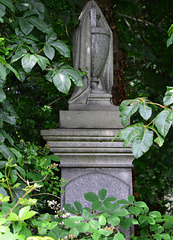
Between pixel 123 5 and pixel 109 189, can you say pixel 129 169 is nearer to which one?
pixel 109 189

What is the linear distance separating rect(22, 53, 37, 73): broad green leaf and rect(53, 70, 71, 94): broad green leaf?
211 millimetres

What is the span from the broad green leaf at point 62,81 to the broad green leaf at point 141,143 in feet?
2.12

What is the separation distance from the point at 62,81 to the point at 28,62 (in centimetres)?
27

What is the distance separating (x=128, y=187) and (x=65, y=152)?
601 mm

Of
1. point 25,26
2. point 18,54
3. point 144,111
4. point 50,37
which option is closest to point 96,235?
point 144,111

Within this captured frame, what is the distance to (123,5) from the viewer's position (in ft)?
15.1

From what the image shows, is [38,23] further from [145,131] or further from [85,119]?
[145,131]

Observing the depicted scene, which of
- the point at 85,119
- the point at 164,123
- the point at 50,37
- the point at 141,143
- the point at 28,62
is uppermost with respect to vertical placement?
the point at 50,37

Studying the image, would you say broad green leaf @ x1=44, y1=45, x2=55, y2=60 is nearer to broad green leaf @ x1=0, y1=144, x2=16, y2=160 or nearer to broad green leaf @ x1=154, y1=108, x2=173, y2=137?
broad green leaf @ x1=0, y1=144, x2=16, y2=160

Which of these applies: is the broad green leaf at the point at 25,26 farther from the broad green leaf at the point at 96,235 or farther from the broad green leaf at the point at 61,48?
the broad green leaf at the point at 96,235

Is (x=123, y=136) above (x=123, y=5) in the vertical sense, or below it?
below

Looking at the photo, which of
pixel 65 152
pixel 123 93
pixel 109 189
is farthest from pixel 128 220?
pixel 123 93

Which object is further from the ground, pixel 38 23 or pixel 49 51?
pixel 38 23

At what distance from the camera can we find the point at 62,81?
2.46 m
